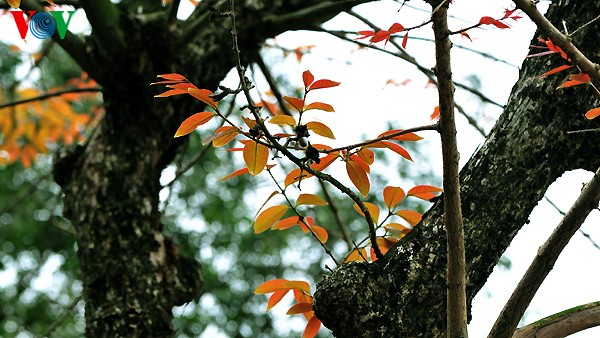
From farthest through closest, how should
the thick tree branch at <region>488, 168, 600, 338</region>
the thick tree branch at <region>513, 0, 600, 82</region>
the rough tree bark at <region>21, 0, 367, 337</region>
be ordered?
the rough tree bark at <region>21, 0, 367, 337</region> < the thick tree branch at <region>488, 168, 600, 338</region> < the thick tree branch at <region>513, 0, 600, 82</region>

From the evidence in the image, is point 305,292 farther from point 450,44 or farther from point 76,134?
point 76,134

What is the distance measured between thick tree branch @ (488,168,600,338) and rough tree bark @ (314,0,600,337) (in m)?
0.09

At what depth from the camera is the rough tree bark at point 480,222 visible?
3.01ft

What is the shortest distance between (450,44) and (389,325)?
39cm

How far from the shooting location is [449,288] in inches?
30.5

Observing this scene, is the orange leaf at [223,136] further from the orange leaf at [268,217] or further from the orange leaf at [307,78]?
the orange leaf at [268,217]

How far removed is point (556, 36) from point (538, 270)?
30cm

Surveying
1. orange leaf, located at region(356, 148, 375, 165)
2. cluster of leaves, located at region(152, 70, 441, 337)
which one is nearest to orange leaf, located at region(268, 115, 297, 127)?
cluster of leaves, located at region(152, 70, 441, 337)

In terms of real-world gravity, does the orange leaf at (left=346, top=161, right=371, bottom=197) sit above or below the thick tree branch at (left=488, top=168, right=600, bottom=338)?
above

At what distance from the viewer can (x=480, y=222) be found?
94cm

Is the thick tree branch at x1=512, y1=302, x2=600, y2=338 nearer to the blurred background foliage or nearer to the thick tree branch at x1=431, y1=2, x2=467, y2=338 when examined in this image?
the thick tree branch at x1=431, y1=2, x2=467, y2=338

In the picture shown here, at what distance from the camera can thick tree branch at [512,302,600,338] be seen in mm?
924

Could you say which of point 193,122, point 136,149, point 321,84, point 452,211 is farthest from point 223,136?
point 136,149

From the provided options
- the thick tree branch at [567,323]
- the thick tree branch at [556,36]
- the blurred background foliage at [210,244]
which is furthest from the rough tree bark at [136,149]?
the blurred background foliage at [210,244]
